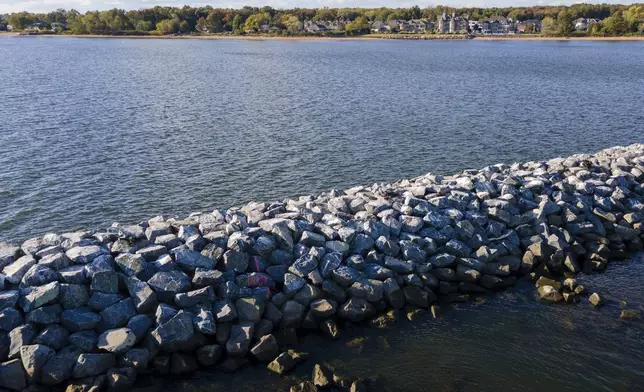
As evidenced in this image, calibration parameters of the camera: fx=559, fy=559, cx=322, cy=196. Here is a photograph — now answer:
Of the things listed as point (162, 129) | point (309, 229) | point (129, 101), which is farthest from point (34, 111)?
point (309, 229)

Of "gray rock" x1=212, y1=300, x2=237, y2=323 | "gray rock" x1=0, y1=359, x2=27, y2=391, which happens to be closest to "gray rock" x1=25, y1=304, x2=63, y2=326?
"gray rock" x1=0, y1=359, x2=27, y2=391

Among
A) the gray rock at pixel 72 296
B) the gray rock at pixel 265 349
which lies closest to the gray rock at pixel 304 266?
the gray rock at pixel 265 349

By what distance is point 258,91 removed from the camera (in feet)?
164

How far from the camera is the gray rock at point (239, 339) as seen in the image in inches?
454

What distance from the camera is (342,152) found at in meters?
27.9

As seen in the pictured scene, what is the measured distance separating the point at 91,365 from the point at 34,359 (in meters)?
1.03

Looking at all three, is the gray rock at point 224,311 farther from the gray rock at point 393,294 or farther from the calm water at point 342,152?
the gray rock at point 393,294

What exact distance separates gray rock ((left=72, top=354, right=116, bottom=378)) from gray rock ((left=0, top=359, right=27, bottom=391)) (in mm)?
895

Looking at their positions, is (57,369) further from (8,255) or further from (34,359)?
(8,255)

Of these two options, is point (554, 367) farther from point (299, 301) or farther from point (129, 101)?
point (129, 101)

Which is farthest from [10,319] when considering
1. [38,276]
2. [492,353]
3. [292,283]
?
[492,353]

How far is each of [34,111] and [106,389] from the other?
106ft

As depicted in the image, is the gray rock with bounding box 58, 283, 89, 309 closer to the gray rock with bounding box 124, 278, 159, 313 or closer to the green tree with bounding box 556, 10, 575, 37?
the gray rock with bounding box 124, 278, 159, 313

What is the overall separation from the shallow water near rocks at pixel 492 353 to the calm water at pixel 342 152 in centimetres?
4
